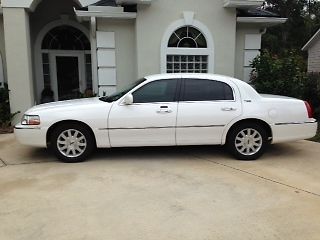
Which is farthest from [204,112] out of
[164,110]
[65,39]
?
[65,39]

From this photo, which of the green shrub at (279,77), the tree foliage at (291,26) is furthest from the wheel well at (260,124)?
the tree foliage at (291,26)

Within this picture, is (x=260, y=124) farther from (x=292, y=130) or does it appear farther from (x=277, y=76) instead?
(x=277, y=76)

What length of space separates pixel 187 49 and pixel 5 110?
18.7 feet

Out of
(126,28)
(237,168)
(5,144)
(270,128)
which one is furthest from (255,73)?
(5,144)

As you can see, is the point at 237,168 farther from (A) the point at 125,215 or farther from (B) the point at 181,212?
(A) the point at 125,215

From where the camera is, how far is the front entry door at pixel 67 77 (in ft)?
44.0

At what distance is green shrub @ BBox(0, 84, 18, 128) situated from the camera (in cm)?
992

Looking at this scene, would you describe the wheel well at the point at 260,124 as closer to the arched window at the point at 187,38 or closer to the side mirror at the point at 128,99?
the side mirror at the point at 128,99

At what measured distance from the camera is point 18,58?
9898 millimetres

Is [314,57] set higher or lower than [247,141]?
higher

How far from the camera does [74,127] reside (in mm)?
6180

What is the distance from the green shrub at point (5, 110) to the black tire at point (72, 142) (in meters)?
4.39

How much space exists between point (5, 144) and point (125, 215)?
5002 millimetres

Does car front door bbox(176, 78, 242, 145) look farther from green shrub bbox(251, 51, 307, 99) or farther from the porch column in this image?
the porch column
